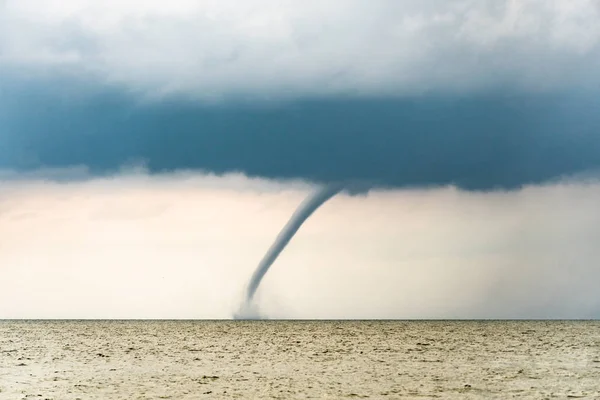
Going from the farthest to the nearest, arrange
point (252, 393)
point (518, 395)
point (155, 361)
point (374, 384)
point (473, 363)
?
point (155, 361)
point (473, 363)
point (374, 384)
point (252, 393)
point (518, 395)

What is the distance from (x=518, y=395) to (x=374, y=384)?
8.74 m

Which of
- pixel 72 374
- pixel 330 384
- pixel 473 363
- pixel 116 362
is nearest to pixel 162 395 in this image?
pixel 330 384

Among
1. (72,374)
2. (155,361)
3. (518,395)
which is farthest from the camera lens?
(155,361)

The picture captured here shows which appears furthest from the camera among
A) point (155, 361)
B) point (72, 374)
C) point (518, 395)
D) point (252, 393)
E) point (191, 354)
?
point (191, 354)

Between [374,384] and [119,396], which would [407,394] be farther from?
[119,396]

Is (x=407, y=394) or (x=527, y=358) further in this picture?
(x=527, y=358)

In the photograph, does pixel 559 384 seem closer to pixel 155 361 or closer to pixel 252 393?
pixel 252 393

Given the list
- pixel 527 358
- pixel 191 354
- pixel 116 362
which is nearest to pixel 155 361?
pixel 116 362

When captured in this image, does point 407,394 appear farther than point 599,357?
No

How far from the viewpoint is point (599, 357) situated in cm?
6488

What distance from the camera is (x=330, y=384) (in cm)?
4278

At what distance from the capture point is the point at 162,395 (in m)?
37.5

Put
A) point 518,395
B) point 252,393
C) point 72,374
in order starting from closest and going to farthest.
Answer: point 518,395
point 252,393
point 72,374

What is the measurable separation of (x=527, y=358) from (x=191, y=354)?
29644 mm
